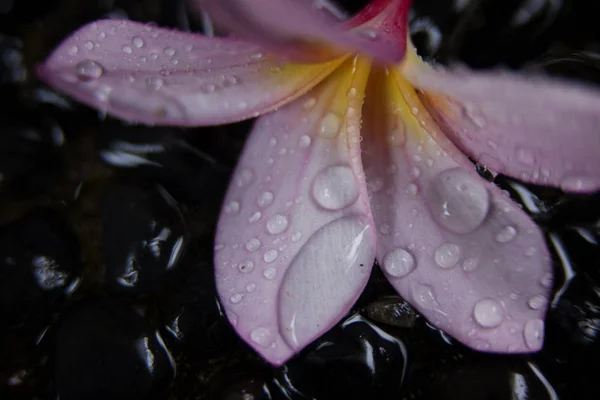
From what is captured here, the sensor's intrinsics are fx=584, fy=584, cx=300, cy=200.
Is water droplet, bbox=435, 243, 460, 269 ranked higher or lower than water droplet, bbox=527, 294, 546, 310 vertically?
lower

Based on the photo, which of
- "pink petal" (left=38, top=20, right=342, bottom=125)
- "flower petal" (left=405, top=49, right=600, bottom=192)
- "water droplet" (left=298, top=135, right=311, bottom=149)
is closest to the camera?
"flower petal" (left=405, top=49, right=600, bottom=192)

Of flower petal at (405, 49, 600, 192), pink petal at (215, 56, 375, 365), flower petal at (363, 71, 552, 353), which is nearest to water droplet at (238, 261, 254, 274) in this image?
pink petal at (215, 56, 375, 365)

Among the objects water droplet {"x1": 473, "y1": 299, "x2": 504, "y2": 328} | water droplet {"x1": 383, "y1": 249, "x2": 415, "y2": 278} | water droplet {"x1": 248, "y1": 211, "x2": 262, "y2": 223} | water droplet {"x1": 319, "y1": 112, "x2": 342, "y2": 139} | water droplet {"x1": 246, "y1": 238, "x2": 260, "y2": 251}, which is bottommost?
water droplet {"x1": 246, "y1": 238, "x2": 260, "y2": 251}

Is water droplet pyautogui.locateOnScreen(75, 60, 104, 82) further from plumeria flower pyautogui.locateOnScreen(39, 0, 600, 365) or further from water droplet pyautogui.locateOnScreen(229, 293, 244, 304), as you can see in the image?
water droplet pyautogui.locateOnScreen(229, 293, 244, 304)

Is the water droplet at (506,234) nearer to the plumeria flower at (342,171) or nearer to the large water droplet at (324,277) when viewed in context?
the plumeria flower at (342,171)

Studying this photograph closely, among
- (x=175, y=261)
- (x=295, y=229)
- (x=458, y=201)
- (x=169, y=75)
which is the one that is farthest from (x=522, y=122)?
(x=175, y=261)

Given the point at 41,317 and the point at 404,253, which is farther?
the point at 41,317

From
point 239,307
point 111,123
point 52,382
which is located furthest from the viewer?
point 111,123

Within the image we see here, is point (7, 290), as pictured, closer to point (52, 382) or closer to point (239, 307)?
point (52, 382)

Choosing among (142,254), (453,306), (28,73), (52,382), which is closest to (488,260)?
(453,306)
